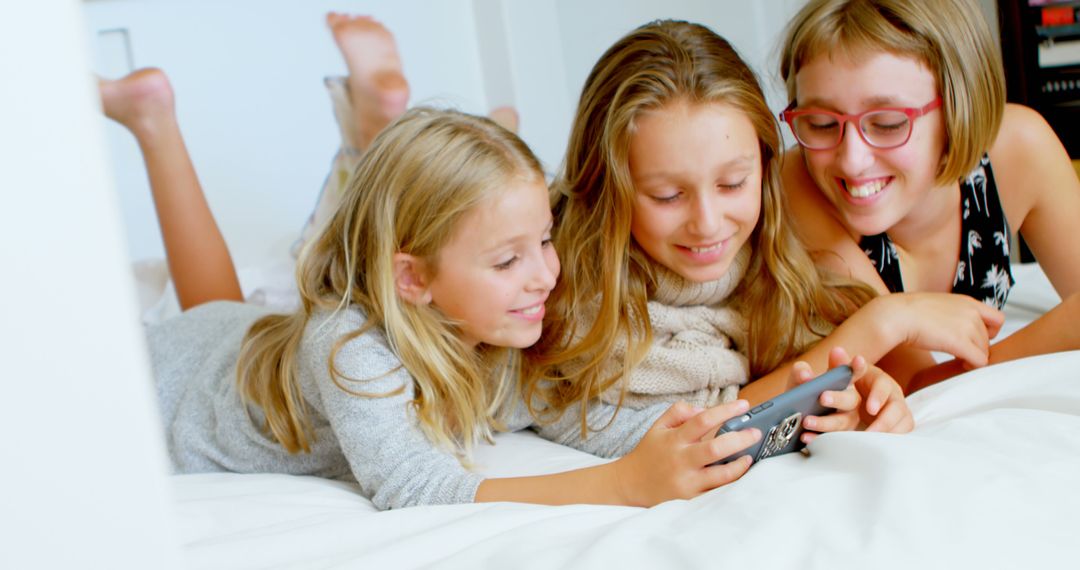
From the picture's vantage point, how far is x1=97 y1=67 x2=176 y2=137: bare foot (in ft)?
6.04

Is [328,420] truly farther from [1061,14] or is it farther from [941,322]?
[1061,14]

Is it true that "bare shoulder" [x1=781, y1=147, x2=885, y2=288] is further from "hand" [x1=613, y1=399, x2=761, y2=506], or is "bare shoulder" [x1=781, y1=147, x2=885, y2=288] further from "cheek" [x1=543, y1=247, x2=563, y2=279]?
"hand" [x1=613, y1=399, x2=761, y2=506]

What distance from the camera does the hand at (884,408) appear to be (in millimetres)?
991

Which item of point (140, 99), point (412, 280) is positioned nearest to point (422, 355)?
point (412, 280)

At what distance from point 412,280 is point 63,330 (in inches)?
30.9

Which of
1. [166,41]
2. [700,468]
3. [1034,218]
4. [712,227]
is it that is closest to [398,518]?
[700,468]

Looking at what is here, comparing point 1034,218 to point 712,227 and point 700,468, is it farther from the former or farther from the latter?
point 700,468

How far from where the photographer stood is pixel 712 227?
1.18m

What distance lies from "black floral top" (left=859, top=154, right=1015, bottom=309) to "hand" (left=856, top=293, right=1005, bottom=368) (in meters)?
0.27

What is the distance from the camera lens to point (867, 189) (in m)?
1.34

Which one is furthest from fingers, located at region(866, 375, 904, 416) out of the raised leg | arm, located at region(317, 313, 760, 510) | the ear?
the raised leg

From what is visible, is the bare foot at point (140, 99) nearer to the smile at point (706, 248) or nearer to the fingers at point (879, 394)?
the smile at point (706, 248)

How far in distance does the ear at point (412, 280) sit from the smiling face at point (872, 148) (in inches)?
21.0

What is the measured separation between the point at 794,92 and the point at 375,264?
620mm
